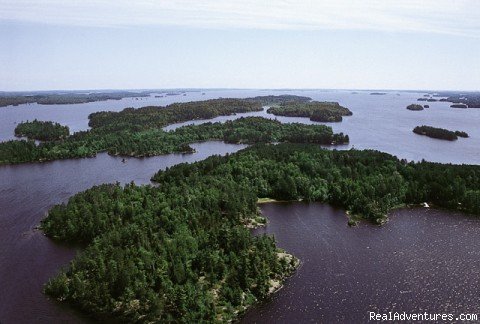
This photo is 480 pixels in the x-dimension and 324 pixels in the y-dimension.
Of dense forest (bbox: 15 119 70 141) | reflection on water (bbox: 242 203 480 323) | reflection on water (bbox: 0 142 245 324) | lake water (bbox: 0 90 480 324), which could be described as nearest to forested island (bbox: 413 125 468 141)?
reflection on water (bbox: 0 142 245 324)

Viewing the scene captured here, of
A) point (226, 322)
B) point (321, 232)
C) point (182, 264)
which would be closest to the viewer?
point (226, 322)

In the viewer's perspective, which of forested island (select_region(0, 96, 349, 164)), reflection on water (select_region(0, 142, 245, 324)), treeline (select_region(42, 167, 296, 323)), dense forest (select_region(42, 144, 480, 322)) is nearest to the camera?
treeline (select_region(42, 167, 296, 323))

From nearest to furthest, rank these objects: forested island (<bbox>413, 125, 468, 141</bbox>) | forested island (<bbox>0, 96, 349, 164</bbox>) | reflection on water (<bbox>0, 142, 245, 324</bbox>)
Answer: reflection on water (<bbox>0, 142, 245, 324</bbox>) < forested island (<bbox>0, 96, 349, 164</bbox>) < forested island (<bbox>413, 125, 468, 141</bbox>)

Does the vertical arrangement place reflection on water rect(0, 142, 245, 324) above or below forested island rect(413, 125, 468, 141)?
below

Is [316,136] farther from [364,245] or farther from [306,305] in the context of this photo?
[306,305]

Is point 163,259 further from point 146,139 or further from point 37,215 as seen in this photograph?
point 146,139

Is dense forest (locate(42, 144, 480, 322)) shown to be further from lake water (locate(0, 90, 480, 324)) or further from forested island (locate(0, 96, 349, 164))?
forested island (locate(0, 96, 349, 164))

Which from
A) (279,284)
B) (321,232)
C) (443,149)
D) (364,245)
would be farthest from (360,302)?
(443,149)
